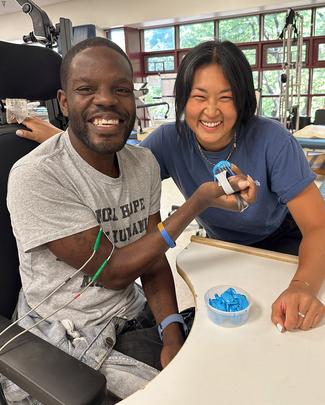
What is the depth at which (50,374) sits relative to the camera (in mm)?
658

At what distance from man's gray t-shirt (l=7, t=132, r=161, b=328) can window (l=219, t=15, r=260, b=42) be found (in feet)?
22.2

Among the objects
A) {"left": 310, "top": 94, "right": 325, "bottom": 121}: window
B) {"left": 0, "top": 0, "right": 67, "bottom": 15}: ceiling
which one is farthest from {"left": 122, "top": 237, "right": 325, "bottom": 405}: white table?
{"left": 0, "top": 0, "right": 67, "bottom": 15}: ceiling

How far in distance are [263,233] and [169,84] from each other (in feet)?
16.6

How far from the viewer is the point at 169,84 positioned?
20.0 feet

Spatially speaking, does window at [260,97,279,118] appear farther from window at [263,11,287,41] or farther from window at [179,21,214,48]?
window at [179,21,214,48]

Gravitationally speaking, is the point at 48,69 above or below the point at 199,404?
above

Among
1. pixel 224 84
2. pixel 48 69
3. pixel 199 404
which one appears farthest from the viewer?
pixel 224 84

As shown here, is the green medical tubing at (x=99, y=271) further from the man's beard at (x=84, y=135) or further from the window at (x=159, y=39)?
the window at (x=159, y=39)

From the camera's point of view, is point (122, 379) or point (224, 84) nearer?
point (122, 379)

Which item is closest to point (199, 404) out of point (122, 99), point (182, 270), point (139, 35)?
point (182, 270)

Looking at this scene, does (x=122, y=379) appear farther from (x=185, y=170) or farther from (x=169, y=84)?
(x=169, y=84)

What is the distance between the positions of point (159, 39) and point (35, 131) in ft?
25.5

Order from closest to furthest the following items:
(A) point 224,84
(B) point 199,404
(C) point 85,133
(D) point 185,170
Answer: (B) point 199,404, (C) point 85,133, (A) point 224,84, (D) point 185,170

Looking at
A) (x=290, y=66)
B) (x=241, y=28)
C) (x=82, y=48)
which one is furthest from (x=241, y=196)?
(x=241, y=28)
